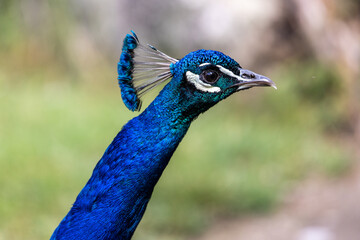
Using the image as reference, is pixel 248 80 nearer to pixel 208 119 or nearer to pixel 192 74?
pixel 192 74

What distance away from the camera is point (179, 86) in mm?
1481

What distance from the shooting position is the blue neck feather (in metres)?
1.45

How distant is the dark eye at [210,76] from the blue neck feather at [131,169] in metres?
0.08

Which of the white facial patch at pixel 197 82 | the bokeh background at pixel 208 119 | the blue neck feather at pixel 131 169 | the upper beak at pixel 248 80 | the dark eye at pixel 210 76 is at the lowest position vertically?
the blue neck feather at pixel 131 169

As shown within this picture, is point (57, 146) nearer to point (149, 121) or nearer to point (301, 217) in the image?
point (301, 217)

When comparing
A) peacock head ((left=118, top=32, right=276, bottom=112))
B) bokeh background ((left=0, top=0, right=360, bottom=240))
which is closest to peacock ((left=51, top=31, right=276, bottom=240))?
peacock head ((left=118, top=32, right=276, bottom=112))

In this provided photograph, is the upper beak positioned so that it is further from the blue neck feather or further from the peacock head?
the blue neck feather

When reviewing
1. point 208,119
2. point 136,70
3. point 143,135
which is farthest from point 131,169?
point 208,119

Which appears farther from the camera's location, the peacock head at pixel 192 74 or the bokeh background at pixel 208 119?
the bokeh background at pixel 208 119

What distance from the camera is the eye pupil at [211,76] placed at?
1471mm

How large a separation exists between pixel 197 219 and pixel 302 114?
4.95ft

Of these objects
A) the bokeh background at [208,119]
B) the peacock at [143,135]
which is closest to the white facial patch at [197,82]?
the peacock at [143,135]

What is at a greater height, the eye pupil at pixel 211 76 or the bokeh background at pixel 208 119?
the bokeh background at pixel 208 119

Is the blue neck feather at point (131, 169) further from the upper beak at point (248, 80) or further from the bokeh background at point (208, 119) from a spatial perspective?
the bokeh background at point (208, 119)
